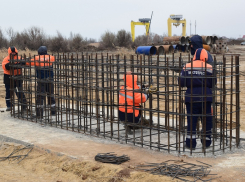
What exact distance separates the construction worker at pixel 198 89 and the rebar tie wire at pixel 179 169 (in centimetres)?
62

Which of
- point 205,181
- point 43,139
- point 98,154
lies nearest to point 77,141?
point 43,139

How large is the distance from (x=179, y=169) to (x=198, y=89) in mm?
1492

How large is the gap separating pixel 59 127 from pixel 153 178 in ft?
13.2

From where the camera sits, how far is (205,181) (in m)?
5.40

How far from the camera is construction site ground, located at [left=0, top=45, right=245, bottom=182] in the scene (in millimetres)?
5850

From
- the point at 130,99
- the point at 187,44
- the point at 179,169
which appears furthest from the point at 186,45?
the point at 179,169

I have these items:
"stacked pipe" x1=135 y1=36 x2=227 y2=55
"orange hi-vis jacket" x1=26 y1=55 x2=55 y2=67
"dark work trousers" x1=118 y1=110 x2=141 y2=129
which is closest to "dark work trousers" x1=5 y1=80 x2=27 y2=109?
"orange hi-vis jacket" x1=26 y1=55 x2=55 y2=67

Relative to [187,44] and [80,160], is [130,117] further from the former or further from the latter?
[187,44]

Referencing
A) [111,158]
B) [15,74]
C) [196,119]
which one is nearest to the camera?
[111,158]

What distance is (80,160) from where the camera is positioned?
21.3 ft

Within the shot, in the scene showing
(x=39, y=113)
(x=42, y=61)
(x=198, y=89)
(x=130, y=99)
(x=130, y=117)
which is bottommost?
(x=39, y=113)

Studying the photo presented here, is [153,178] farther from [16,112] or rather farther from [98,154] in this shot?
[16,112]

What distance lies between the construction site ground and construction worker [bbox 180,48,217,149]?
1.85 feet

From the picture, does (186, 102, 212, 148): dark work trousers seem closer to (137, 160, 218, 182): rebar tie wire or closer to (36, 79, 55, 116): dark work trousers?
(137, 160, 218, 182): rebar tie wire
